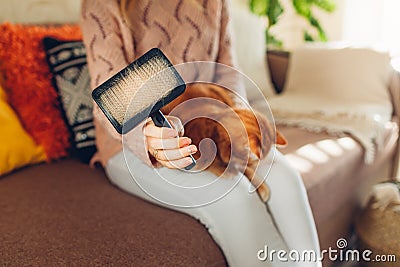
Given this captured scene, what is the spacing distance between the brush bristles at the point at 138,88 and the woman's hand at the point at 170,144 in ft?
0.25

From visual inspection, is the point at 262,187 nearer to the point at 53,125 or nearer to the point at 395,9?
the point at 53,125

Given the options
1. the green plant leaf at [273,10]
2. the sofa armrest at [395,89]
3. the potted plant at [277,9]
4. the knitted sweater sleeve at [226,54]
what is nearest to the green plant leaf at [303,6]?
the potted plant at [277,9]

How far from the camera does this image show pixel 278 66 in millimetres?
1943

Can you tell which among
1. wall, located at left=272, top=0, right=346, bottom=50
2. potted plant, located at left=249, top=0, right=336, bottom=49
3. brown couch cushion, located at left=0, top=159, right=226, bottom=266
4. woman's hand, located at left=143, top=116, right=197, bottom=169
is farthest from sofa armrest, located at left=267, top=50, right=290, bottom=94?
woman's hand, located at left=143, top=116, right=197, bottom=169

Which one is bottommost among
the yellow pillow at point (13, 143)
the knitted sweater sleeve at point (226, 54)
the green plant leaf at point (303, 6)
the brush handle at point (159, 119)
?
the green plant leaf at point (303, 6)

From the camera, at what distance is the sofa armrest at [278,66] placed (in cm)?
193

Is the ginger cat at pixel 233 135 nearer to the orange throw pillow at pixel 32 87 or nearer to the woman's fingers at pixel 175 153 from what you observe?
the woman's fingers at pixel 175 153

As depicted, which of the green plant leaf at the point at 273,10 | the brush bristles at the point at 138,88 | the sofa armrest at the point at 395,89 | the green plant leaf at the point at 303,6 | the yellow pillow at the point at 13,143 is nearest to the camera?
the brush bristles at the point at 138,88

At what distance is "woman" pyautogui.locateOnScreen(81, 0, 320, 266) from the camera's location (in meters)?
0.89

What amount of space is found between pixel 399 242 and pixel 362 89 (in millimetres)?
662

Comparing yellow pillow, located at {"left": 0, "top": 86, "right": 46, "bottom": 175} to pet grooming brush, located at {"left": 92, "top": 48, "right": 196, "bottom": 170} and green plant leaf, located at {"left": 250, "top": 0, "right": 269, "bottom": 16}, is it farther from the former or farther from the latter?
green plant leaf, located at {"left": 250, "top": 0, "right": 269, "bottom": 16}

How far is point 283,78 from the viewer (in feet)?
6.38

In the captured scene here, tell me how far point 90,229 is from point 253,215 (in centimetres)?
34

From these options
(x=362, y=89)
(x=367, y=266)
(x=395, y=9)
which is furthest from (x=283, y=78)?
(x=395, y=9)
